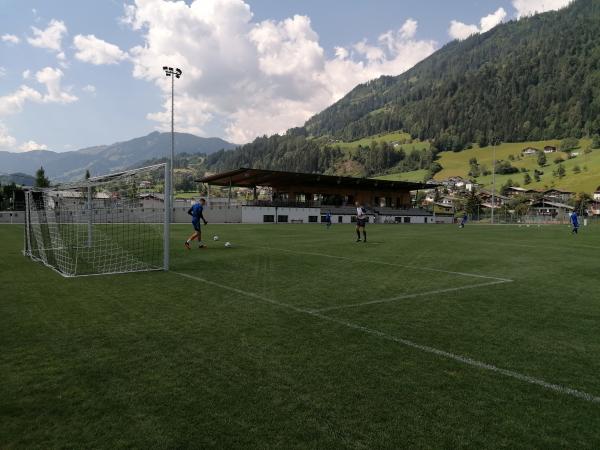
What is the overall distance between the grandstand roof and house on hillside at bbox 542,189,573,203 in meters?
55.0

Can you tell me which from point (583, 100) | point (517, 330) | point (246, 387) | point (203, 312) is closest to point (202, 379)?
point (246, 387)

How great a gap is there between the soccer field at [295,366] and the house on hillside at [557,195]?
12311 centimetres

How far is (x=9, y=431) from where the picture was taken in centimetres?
306

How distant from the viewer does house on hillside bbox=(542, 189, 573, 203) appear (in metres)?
113

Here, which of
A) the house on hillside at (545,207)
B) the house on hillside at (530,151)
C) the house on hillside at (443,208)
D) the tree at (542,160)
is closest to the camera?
the house on hillside at (545,207)

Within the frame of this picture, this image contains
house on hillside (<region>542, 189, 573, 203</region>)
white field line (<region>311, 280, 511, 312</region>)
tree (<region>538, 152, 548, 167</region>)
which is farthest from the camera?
tree (<region>538, 152, 548, 167</region>)

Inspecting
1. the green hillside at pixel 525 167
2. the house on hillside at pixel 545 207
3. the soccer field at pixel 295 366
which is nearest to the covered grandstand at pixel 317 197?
the house on hillside at pixel 545 207

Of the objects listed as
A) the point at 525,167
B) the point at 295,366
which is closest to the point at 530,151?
the point at 525,167

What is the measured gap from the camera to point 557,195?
381ft

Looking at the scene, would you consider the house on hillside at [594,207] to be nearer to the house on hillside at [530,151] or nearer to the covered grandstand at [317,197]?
the house on hillside at [530,151]

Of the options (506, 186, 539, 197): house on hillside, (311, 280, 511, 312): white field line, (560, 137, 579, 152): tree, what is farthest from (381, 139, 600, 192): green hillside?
(311, 280, 511, 312): white field line

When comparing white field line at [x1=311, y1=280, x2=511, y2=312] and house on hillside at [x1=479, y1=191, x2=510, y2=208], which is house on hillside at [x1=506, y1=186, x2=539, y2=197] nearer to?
house on hillside at [x1=479, y1=191, x2=510, y2=208]

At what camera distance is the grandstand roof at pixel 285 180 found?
6037 centimetres

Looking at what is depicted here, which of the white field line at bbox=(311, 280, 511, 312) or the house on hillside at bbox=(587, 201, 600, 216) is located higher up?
the house on hillside at bbox=(587, 201, 600, 216)
